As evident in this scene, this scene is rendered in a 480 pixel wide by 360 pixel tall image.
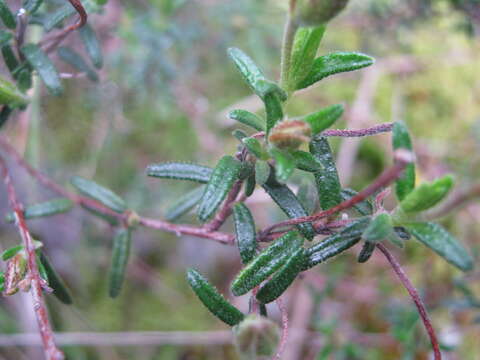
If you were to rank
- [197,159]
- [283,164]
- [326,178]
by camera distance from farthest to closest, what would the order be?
1. [197,159]
2. [326,178]
3. [283,164]

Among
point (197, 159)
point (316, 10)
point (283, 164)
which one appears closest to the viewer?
point (316, 10)

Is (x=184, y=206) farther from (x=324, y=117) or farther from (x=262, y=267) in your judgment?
(x=324, y=117)

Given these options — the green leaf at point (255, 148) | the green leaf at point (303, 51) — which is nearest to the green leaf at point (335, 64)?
the green leaf at point (303, 51)

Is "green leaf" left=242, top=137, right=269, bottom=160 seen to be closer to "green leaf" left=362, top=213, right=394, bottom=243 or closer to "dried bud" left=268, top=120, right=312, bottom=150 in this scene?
"dried bud" left=268, top=120, right=312, bottom=150

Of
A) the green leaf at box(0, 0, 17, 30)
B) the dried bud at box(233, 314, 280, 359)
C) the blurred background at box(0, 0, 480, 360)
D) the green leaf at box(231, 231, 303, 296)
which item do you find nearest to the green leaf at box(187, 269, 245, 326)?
the green leaf at box(231, 231, 303, 296)

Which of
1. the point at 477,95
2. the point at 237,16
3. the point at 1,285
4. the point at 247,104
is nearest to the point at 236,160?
the point at 1,285

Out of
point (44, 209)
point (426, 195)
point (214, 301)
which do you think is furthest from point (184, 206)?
point (426, 195)

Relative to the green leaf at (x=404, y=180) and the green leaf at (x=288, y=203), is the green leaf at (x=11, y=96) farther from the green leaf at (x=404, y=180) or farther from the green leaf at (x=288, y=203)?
the green leaf at (x=404, y=180)
